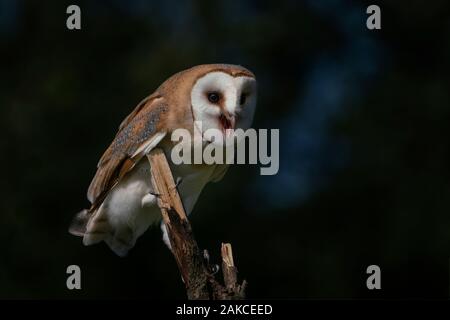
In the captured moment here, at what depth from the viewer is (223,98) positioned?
12.6ft

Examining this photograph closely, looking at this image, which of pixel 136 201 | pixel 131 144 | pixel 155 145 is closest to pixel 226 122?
pixel 155 145

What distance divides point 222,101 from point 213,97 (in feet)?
0.15

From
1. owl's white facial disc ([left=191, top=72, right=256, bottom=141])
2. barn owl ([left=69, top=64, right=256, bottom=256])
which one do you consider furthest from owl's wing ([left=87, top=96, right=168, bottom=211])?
owl's white facial disc ([left=191, top=72, right=256, bottom=141])

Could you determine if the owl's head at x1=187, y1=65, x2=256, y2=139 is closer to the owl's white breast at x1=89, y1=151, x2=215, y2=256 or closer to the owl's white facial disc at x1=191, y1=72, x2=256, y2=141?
A: the owl's white facial disc at x1=191, y1=72, x2=256, y2=141

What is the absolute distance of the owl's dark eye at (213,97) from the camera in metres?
3.85

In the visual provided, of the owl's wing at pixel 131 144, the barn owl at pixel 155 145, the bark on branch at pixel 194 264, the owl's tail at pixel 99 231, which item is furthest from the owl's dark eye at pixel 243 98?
the owl's tail at pixel 99 231

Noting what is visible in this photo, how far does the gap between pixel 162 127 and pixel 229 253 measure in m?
0.70

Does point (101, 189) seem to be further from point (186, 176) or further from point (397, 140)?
point (397, 140)

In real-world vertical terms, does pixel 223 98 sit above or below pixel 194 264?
above

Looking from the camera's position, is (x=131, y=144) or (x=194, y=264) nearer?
(x=194, y=264)

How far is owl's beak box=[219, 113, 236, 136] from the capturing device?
3793 millimetres

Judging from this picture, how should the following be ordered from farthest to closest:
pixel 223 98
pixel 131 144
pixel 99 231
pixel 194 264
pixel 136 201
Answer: pixel 99 231
pixel 136 201
pixel 131 144
pixel 223 98
pixel 194 264

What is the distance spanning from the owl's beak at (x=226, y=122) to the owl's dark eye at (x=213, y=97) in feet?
0.22

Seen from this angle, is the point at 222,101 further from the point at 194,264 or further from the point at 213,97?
the point at 194,264
